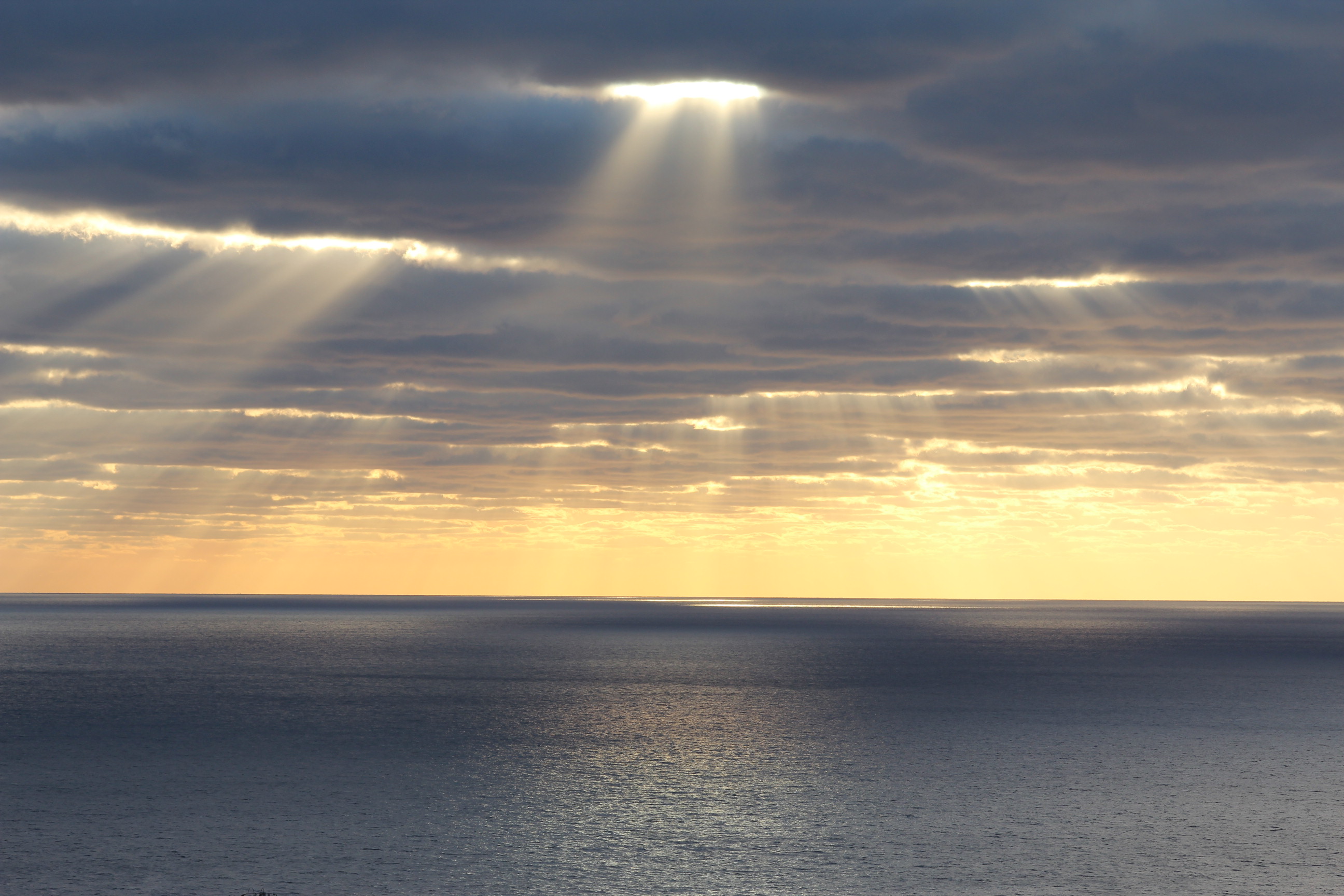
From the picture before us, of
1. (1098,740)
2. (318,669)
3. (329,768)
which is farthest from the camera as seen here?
(318,669)

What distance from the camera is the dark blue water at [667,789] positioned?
3894 centimetres

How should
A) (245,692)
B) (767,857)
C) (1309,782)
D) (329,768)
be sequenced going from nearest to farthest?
(767,857) → (1309,782) → (329,768) → (245,692)

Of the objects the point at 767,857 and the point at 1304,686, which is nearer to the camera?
the point at 767,857

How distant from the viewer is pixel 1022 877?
38.2 metres

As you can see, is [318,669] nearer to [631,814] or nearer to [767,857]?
[631,814]

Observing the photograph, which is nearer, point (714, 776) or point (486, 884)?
point (486, 884)

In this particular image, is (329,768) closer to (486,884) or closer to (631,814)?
(631,814)

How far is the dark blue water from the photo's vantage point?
38.9 metres

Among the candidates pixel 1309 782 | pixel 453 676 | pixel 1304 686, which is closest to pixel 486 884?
pixel 1309 782

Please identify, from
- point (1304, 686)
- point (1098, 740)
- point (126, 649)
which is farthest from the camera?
point (126, 649)

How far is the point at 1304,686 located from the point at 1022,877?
87.1 meters

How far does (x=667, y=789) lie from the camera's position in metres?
53.9

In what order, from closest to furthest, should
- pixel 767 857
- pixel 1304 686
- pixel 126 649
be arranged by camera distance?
pixel 767 857, pixel 1304 686, pixel 126 649

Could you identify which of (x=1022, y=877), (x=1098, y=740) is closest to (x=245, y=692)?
(x=1098, y=740)
